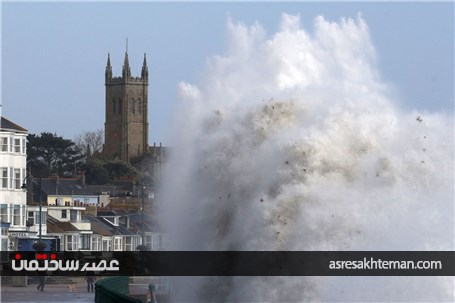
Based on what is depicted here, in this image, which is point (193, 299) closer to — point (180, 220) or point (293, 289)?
point (180, 220)

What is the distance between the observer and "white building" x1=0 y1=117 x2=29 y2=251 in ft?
275

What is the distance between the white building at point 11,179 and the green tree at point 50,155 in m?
94.4

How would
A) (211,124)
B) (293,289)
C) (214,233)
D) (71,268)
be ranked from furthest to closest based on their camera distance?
(71,268) < (211,124) < (214,233) < (293,289)

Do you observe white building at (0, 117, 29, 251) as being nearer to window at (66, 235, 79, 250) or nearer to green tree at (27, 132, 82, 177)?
window at (66, 235, 79, 250)

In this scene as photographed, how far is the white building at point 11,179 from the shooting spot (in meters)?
83.8

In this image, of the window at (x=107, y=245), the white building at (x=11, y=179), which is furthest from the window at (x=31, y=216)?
the window at (x=107, y=245)

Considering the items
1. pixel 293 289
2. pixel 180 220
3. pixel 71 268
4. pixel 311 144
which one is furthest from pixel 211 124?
pixel 71 268

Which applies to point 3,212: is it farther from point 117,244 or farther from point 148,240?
point 117,244

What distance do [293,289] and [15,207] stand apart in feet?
174

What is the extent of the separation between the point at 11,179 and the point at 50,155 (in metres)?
103

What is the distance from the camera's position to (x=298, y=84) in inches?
1774

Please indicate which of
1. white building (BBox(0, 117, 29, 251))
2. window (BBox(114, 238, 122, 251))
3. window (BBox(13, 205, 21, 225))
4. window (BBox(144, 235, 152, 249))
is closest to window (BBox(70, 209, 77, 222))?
window (BBox(144, 235, 152, 249))

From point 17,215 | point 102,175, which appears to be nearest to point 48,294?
point 17,215

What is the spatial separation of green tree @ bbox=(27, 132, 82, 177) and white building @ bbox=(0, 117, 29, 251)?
94380 mm
